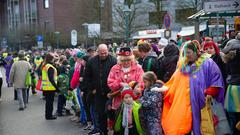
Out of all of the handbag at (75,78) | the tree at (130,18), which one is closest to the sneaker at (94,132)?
the handbag at (75,78)

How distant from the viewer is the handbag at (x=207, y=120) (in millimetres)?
5448

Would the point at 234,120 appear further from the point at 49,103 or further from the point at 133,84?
the point at 49,103

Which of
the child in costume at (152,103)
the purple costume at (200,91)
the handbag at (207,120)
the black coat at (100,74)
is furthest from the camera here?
the black coat at (100,74)

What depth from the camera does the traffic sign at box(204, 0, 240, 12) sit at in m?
11.0

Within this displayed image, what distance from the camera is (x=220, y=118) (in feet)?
18.2

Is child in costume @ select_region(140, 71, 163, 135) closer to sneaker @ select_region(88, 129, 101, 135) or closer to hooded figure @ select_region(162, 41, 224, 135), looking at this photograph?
hooded figure @ select_region(162, 41, 224, 135)

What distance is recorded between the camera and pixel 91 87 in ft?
26.6

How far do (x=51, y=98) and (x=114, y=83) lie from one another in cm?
438

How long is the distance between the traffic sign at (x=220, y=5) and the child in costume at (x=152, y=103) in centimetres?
543

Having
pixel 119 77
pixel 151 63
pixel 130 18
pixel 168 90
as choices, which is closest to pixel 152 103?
pixel 168 90

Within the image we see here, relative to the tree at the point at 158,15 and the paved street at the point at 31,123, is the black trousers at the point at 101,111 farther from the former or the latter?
the tree at the point at 158,15

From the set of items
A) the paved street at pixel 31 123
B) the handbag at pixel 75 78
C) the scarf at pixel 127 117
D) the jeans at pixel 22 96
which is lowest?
the paved street at pixel 31 123

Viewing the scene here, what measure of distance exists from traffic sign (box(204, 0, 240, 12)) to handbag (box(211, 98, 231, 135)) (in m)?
5.90

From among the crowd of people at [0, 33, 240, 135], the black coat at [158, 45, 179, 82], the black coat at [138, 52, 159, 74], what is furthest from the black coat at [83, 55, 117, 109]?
the black coat at [158, 45, 179, 82]
